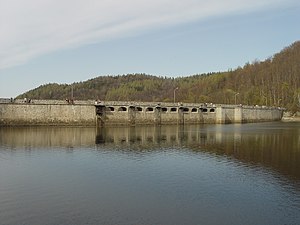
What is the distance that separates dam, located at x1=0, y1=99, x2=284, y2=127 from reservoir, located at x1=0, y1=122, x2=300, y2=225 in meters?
31.4

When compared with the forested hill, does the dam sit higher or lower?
lower

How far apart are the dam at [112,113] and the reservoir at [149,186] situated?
103 ft

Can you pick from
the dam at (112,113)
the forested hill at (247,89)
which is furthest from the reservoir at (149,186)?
the forested hill at (247,89)

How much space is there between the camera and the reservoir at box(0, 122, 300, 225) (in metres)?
16.1

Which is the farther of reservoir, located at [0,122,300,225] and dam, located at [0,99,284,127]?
dam, located at [0,99,284,127]

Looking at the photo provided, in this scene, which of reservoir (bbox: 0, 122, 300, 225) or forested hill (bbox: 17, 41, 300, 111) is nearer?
reservoir (bbox: 0, 122, 300, 225)

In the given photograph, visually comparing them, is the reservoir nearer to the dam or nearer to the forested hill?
the dam

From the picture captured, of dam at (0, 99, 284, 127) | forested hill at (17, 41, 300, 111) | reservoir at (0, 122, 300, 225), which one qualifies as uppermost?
forested hill at (17, 41, 300, 111)

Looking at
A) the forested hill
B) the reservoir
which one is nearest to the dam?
the forested hill

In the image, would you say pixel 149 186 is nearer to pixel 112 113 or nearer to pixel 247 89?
pixel 112 113

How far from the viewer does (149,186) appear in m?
21.5

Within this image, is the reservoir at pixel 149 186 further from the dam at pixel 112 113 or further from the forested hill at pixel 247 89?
the forested hill at pixel 247 89

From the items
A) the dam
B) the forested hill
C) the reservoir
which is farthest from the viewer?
the forested hill

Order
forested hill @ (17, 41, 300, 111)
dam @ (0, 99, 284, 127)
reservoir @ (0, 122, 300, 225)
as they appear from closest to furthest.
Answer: reservoir @ (0, 122, 300, 225)
dam @ (0, 99, 284, 127)
forested hill @ (17, 41, 300, 111)
